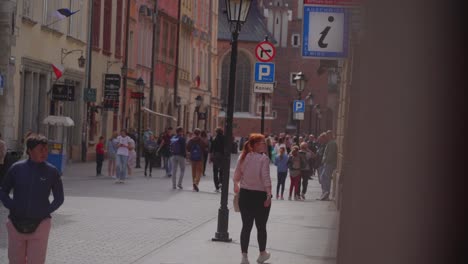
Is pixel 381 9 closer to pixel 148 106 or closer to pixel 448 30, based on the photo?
pixel 448 30

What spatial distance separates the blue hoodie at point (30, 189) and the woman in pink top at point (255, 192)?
Result: 5.03 metres

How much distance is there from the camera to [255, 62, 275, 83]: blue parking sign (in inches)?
1006

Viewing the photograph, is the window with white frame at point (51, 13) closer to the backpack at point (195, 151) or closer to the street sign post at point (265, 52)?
the backpack at point (195, 151)

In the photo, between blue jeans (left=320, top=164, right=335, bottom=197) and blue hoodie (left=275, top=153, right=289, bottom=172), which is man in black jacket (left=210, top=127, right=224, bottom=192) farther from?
blue jeans (left=320, top=164, right=335, bottom=197)

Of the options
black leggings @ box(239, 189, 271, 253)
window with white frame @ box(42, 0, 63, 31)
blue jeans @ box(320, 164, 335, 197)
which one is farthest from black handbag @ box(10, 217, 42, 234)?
window with white frame @ box(42, 0, 63, 31)

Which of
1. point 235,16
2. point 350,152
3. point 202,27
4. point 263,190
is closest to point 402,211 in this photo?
point 350,152

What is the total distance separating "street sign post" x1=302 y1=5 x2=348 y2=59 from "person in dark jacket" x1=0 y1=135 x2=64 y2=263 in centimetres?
753

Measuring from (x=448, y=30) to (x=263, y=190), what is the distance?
9770 millimetres

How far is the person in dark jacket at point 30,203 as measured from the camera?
27.1 feet

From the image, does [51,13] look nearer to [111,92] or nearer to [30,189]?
[111,92]

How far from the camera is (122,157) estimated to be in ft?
105

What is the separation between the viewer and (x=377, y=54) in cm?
367

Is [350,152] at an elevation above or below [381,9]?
below

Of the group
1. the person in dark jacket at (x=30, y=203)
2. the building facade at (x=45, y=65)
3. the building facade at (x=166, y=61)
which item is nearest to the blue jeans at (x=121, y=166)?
the building facade at (x=45, y=65)
